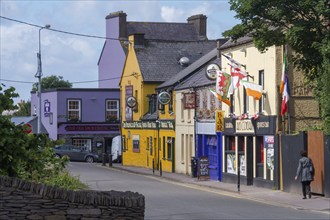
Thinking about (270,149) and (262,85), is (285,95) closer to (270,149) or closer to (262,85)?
(270,149)

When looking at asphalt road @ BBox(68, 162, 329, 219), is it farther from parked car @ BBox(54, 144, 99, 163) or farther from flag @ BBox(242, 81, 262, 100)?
parked car @ BBox(54, 144, 99, 163)

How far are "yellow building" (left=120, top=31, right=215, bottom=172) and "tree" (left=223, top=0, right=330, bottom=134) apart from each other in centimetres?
2632

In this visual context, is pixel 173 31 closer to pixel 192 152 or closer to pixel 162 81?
pixel 162 81

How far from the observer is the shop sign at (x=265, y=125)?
34.5m

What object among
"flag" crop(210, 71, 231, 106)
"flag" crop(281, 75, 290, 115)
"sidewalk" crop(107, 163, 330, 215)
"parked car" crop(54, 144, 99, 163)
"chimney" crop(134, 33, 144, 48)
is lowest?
"sidewalk" crop(107, 163, 330, 215)

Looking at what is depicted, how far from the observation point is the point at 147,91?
60.4 metres

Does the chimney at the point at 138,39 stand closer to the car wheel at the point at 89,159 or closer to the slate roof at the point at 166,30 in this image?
the car wheel at the point at 89,159

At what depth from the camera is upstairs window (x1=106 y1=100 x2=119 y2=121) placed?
247 ft

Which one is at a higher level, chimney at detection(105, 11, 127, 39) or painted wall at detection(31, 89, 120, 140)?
chimney at detection(105, 11, 127, 39)

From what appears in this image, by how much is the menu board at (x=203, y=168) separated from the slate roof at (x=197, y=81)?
4.32m

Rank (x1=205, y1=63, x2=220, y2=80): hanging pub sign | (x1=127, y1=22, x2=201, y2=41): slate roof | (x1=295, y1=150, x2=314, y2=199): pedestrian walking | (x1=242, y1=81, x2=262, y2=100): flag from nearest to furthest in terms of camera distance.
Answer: (x1=295, y1=150, x2=314, y2=199): pedestrian walking < (x1=242, y1=81, x2=262, y2=100): flag < (x1=205, y1=63, x2=220, y2=80): hanging pub sign < (x1=127, y1=22, x2=201, y2=41): slate roof

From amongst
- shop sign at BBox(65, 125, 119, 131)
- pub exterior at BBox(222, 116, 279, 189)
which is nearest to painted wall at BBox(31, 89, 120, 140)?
shop sign at BBox(65, 125, 119, 131)

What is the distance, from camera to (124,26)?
249ft

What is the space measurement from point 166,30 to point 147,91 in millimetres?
20861
